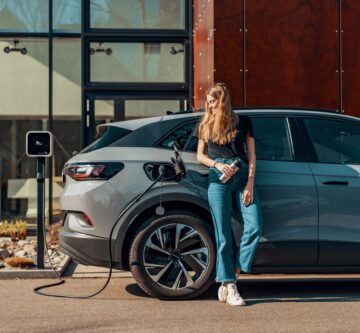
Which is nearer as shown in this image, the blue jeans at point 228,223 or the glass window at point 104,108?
the blue jeans at point 228,223

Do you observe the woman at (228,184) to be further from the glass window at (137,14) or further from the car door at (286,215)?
the glass window at (137,14)

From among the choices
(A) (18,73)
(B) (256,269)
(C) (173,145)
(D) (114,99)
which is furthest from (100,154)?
(A) (18,73)

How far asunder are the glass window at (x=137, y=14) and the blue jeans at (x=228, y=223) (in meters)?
6.64

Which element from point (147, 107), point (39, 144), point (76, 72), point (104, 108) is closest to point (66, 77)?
point (76, 72)

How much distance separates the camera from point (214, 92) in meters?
5.89

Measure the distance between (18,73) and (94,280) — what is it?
583cm

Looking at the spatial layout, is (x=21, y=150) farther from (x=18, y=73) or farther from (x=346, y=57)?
(x=346, y=57)

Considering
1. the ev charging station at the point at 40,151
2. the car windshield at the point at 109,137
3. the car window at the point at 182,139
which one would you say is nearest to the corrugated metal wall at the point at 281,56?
the ev charging station at the point at 40,151

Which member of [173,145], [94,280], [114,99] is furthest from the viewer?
[114,99]

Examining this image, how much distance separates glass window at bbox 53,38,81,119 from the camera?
11852 mm

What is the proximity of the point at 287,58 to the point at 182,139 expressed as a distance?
12.6 ft

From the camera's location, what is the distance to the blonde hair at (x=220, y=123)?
227 inches

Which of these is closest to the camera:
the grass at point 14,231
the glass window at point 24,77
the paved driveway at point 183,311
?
the paved driveway at point 183,311

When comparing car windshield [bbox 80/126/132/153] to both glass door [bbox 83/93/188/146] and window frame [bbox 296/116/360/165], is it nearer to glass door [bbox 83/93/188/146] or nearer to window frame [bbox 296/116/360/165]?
window frame [bbox 296/116/360/165]
